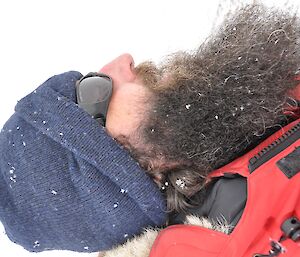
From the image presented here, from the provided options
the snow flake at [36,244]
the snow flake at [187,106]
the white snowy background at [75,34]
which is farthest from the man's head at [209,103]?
the white snowy background at [75,34]

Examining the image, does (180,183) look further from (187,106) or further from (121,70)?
(121,70)

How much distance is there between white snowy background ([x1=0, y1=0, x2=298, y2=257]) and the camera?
2.21 metres

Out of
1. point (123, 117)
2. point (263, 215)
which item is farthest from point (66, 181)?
point (263, 215)

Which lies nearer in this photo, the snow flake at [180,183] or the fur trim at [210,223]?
the fur trim at [210,223]

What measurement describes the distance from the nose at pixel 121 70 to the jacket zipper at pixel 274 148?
1.16ft

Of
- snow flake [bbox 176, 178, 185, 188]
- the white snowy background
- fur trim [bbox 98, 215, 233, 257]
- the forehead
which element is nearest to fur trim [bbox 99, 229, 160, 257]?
fur trim [bbox 98, 215, 233, 257]

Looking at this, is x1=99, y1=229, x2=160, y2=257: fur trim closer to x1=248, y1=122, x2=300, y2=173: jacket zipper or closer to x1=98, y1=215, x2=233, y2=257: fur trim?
x1=98, y1=215, x2=233, y2=257: fur trim

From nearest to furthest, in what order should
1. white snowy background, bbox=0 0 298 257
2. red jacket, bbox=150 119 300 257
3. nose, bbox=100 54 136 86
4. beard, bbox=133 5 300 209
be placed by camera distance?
1. red jacket, bbox=150 119 300 257
2. beard, bbox=133 5 300 209
3. nose, bbox=100 54 136 86
4. white snowy background, bbox=0 0 298 257

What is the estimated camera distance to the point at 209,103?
1.28m

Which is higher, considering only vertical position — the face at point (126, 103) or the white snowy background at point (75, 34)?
the white snowy background at point (75, 34)

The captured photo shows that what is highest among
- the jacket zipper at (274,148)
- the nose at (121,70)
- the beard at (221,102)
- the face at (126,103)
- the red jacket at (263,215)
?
the nose at (121,70)

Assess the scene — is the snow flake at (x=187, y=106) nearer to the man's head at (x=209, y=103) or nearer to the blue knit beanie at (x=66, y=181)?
the man's head at (x=209, y=103)

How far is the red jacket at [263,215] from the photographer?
3.81 feet

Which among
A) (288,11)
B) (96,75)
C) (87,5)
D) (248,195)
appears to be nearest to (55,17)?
(87,5)
